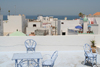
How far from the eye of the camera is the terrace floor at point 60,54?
542cm

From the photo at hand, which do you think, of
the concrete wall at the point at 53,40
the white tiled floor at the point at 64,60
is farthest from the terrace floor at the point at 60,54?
the concrete wall at the point at 53,40

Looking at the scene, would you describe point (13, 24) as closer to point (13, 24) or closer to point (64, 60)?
point (13, 24)

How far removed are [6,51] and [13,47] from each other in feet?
1.16

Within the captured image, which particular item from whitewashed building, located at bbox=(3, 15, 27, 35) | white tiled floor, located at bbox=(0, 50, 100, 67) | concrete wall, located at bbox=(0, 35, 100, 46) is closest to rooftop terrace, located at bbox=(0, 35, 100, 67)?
concrete wall, located at bbox=(0, 35, 100, 46)

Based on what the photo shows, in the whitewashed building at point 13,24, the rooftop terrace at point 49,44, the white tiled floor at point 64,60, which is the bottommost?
the white tiled floor at point 64,60

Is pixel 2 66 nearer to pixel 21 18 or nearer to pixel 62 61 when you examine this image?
pixel 62 61

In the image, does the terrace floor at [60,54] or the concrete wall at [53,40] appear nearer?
the terrace floor at [60,54]

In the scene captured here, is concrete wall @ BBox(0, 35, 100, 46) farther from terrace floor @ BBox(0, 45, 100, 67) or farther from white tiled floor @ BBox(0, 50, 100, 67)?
white tiled floor @ BBox(0, 50, 100, 67)

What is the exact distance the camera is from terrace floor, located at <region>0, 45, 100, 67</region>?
17.8 feet

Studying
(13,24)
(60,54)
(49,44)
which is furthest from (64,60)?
(13,24)

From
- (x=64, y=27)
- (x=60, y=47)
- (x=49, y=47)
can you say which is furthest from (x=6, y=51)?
(x=64, y=27)

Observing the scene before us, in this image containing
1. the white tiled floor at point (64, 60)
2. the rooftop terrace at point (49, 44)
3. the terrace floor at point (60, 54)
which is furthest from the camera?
the rooftop terrace at point (49, 44)

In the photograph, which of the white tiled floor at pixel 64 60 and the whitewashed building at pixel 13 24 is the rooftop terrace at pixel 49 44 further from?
A: the whitewashed building at pixel 13 24

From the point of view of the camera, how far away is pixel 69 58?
239 inches
